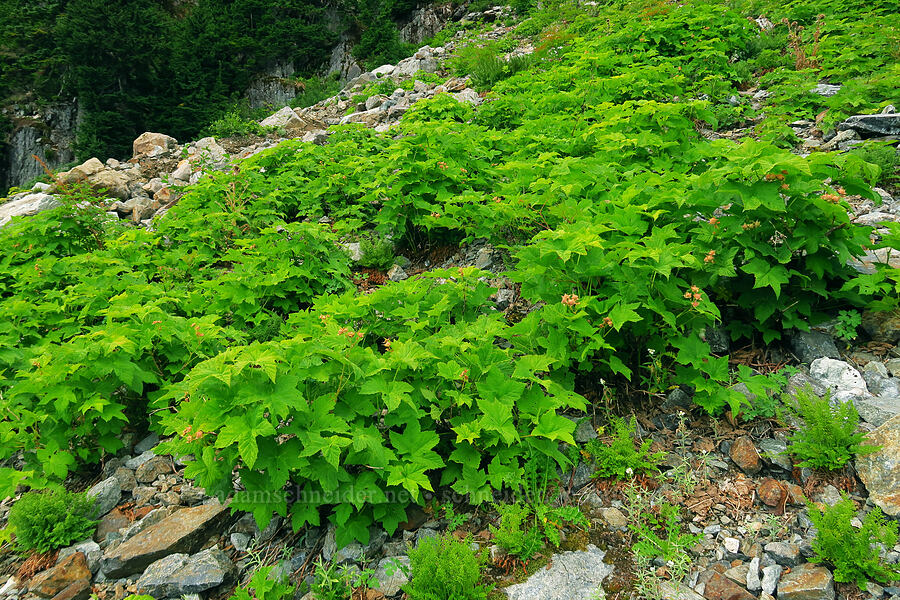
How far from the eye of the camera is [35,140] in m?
28.8

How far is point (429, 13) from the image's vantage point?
2933 centimetres

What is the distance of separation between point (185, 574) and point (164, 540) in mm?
352

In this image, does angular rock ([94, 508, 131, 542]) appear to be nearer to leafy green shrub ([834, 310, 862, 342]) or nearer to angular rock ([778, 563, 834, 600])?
angular rock ([778, 563, 834, 600])

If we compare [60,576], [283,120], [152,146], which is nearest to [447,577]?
[60,576]

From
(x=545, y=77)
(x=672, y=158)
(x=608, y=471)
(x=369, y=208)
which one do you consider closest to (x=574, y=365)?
(x=608, y=471)

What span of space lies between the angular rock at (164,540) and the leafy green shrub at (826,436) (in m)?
3.45

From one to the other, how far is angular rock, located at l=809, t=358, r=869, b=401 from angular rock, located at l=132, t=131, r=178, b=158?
14043 millimetres

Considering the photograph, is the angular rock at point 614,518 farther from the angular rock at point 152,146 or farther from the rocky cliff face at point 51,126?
the rocky cliff face at point 51,126

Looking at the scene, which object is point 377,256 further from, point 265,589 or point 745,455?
point 745,455

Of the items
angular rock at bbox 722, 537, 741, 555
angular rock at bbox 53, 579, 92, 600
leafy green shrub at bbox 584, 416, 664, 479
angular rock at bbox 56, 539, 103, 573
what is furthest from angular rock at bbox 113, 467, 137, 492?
angular rock at bbox 722, 537, 741, 555

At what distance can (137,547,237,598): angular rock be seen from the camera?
2.48 metres

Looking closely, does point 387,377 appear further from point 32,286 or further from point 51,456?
point 32,286

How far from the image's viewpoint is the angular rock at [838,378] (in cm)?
280

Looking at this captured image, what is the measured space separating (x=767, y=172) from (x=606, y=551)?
7.97ft
